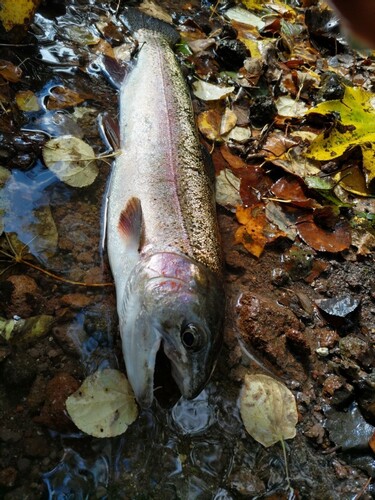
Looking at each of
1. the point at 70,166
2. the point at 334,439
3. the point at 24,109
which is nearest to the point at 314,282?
the point at 334,439

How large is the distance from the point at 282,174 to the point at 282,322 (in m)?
1.50

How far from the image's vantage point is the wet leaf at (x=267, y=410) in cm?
255

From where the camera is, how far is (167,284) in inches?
95.7

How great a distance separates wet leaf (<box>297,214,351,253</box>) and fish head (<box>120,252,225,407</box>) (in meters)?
1.43

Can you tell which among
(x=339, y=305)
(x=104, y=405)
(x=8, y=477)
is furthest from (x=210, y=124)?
(x=8, y=477)

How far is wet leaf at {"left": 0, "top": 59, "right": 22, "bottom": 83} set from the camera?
355cm

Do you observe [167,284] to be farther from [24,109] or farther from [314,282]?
[24,109]

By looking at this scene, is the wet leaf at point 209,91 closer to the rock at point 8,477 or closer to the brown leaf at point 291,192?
the brown leaf at point 291,192

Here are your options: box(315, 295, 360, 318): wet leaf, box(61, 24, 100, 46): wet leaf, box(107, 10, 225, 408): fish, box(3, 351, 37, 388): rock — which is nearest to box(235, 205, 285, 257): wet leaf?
box(107, 10, 225, 408): fish

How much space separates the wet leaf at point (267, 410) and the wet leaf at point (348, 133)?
2.25 m

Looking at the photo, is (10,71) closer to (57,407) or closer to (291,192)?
(291,192)

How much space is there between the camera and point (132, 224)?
2752mm

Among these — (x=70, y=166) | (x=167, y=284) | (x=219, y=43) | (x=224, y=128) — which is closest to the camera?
(x=167, y=284)

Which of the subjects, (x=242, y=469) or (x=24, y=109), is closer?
(x=242, y=469)
